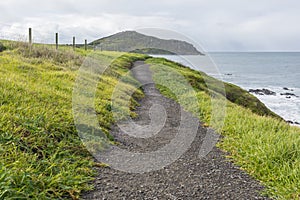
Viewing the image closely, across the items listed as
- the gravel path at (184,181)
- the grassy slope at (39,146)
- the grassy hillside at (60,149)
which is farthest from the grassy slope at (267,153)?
the grassy slope at (39,146)

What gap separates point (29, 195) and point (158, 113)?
612 centimetres

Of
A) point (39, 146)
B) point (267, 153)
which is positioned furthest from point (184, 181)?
point (39, 146)

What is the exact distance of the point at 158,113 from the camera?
29.3 ft

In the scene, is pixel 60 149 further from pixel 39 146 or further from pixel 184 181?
pixel 184 181

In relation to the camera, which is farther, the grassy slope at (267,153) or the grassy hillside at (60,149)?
the grassy slope at (267,153)

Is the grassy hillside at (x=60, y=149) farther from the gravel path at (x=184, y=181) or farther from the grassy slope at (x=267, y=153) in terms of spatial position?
the gravel path at (x=184, y=181)

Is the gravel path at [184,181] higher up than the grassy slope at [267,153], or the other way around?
the grassy slope at [267,153]

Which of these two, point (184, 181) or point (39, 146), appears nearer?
point (184, 181)

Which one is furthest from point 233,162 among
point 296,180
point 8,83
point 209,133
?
point 8,83

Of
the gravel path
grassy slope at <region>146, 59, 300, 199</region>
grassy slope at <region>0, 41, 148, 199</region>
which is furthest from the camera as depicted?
grassy slope at <region>146, 59, 300, 199</region>

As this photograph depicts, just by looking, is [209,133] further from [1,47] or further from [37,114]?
[1,47]

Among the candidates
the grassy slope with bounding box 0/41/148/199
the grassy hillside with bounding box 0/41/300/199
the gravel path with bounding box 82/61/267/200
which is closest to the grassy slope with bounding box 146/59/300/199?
the grassy hillside with bounding box 0/41/300/199

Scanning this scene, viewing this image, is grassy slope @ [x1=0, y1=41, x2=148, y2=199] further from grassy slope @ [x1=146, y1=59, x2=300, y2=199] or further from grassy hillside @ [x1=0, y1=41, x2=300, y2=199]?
grassy slope @ [x1=146, y1=59, x2=300, y2=199]

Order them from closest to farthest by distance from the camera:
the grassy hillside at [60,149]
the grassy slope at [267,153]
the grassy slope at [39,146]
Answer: the grassy slope at [39,146] → the grassy hillside at [60,149] → the grassy slope at [267,153]
